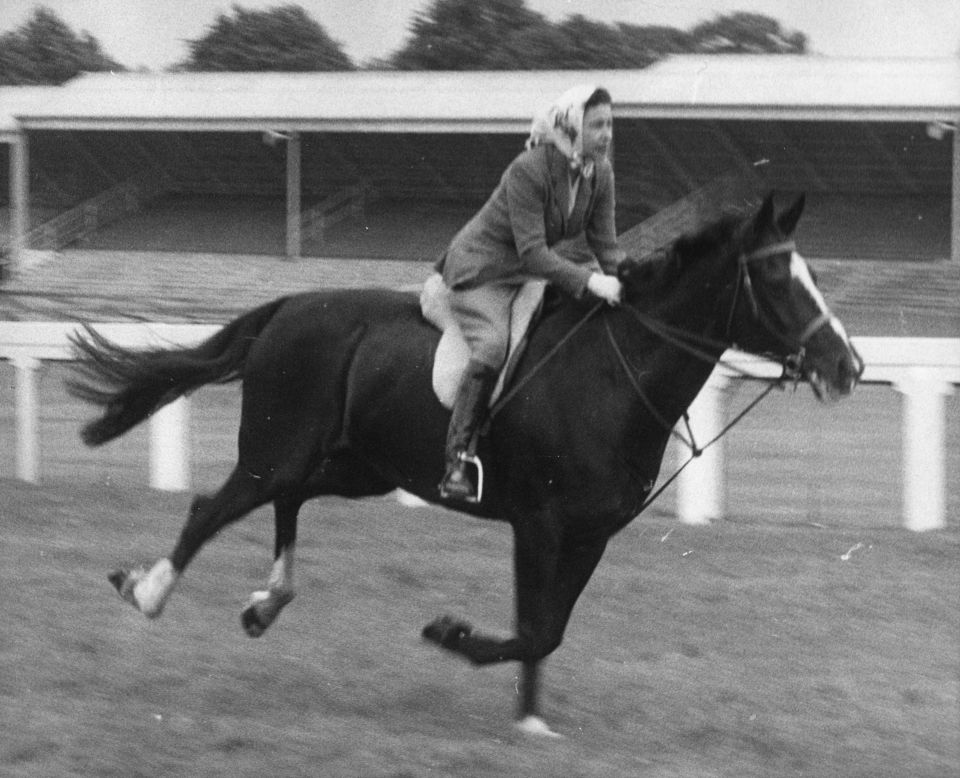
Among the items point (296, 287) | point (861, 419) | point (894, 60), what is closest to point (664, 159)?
point (894, 60)

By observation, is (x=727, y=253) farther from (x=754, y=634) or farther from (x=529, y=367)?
(x=754, y=634)

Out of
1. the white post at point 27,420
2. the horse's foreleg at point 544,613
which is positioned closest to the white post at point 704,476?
the horse's foreleg at point 544,613

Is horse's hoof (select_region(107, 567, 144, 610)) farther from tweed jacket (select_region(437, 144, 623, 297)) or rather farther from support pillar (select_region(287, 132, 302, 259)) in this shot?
support pillar (select_region(287, 132, 302, 259))

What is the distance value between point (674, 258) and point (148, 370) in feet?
8.15

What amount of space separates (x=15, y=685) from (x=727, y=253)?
9.31ft

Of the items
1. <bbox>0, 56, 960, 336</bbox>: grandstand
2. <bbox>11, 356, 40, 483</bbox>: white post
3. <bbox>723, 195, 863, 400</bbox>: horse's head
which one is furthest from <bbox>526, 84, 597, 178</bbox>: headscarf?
<bbox>0, 56, 960, 336</bbox>: grandstand

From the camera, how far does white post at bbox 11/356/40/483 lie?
11.1 metres

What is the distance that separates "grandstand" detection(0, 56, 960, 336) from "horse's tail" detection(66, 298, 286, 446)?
1400 cm

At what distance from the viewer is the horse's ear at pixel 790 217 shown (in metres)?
5.39

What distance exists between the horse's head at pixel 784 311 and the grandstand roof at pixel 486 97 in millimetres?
19394

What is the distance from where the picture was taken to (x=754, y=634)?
703 cm

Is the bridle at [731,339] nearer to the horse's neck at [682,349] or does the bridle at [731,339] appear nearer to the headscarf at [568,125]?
the horse's neck at [682,349]

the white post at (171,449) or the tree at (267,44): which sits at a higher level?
the white post at (171,449)

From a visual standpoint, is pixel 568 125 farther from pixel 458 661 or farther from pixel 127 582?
pixel 127 582
